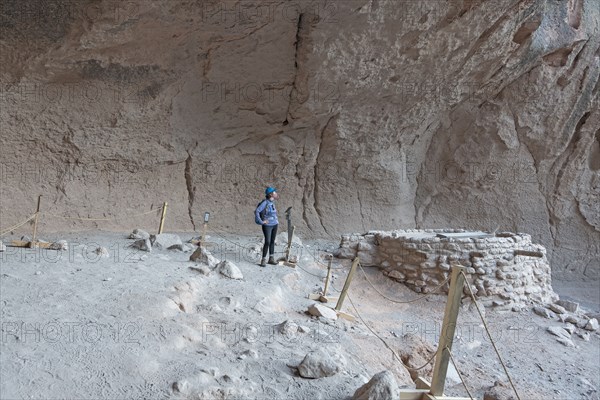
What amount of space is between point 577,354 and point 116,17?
7.50m

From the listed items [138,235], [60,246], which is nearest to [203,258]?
[60,246]

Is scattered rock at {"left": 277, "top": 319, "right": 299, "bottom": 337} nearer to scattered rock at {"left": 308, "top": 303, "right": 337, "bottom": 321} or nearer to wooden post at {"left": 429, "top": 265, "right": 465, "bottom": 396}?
scattered rock at {"left": 308, "top": 303, "right": 337, "bottom": 321}

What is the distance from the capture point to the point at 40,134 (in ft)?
25.5

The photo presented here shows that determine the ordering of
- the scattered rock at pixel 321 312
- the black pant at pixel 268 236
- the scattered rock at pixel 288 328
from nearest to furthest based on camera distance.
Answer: the scattered rock at pixel 288 328
the scattered rock at pixel 321 312
the black pant at pixel 268 236

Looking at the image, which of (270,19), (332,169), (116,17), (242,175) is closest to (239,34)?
(270,19)

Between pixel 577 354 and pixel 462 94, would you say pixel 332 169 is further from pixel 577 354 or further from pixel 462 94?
pixel 577 354

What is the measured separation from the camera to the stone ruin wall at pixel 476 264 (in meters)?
6.61

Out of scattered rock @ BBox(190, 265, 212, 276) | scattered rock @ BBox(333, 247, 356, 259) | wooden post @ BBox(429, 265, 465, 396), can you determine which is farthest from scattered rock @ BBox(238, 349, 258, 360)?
scattered rock @ BBox(333, 247, 356, 259)

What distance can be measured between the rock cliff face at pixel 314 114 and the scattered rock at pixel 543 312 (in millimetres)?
4220

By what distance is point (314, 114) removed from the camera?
918cm

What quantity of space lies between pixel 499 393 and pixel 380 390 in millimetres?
1998

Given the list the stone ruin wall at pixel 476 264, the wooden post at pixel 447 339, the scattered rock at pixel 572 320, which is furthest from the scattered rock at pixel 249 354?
the scattered rock at pixel 572 320

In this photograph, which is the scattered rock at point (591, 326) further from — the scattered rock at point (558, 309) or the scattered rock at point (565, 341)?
the scattered rock at point (565, 341)

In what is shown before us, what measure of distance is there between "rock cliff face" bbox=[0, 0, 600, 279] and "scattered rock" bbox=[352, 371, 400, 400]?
6114 mm
